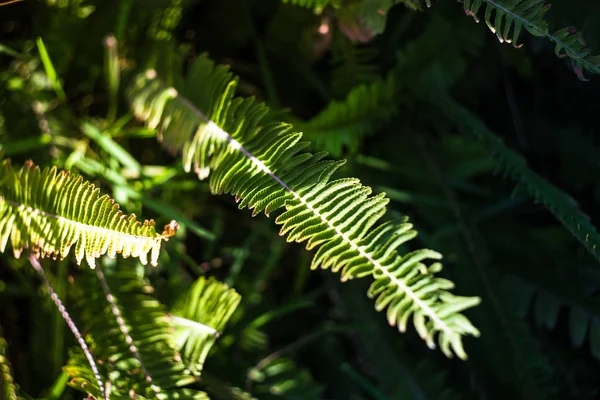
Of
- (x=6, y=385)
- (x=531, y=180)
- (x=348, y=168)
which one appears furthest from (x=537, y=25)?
(x=6, y=385)

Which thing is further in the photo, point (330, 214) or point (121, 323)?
point (121, 323)

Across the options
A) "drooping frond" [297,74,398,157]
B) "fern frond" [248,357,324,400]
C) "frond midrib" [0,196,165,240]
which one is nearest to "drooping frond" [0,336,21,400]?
"frond midrib" [0,196,165,240]

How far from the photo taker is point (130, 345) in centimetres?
78

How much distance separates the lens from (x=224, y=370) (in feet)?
3.01

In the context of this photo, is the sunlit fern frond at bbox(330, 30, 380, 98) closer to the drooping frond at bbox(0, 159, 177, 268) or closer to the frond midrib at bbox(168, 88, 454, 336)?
the frond midrib at bbox(168, 88, 454, 336)

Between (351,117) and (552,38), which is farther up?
(552,38)

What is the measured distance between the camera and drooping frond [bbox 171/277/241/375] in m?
0.80

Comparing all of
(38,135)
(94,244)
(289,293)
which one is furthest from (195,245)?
(94,244)

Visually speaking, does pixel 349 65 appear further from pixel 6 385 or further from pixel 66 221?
pixel 6 385

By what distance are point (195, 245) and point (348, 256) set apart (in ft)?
1.76

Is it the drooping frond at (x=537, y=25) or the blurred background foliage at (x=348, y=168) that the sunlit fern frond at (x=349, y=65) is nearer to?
the blurred background foliage at (x=348, y=168)

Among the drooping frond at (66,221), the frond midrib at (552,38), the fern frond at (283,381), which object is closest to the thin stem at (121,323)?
the drooping frond at (66,221)

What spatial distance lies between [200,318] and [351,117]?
40 centimetres

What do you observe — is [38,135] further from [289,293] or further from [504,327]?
[504,327]
